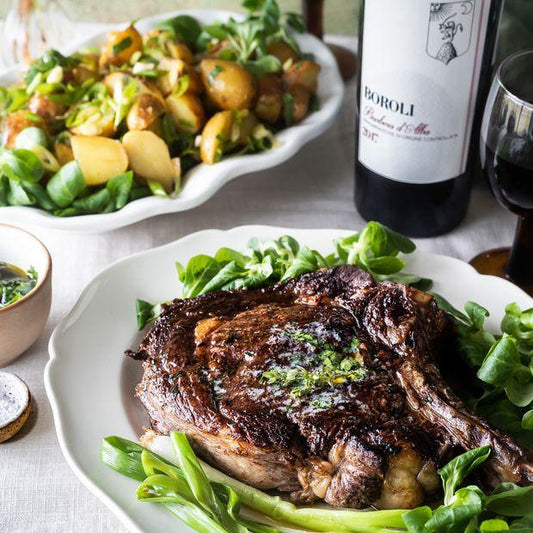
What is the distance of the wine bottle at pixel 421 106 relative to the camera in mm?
1742

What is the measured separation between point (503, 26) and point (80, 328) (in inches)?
52.8

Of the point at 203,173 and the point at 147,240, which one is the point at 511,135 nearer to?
the point at 203,173

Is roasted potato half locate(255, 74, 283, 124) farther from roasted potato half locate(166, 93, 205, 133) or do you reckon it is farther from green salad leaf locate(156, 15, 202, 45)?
green salad leaf locate(156, 15, 202, 45)

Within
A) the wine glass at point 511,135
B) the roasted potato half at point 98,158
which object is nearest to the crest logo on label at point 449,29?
the wine glass at point 511,135

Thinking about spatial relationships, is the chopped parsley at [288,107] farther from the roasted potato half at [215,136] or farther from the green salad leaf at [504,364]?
the green salad leaf at [504,364]

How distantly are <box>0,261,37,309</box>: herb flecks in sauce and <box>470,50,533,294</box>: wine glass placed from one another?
3.35 feet

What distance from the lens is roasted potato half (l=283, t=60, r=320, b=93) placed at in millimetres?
2373

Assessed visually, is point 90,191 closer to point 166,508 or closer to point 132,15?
point 166,508

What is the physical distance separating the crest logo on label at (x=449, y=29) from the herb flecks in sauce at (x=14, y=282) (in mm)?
990

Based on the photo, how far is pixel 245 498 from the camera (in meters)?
1.37

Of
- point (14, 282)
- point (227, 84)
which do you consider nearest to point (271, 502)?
point (14, 282)

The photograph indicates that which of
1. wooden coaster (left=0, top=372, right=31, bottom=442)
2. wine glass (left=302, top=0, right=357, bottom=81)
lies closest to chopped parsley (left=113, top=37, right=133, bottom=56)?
wine glass (left=302, top=0, right=357, bottom=81)

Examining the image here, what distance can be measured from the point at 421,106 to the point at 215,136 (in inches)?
21.6

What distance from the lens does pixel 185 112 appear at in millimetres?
2193
